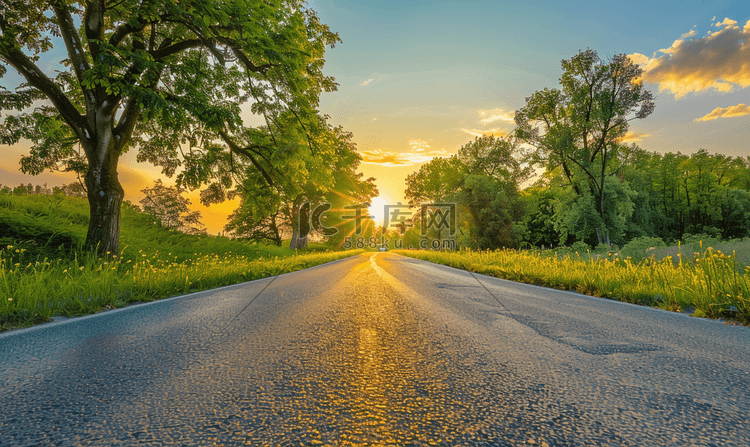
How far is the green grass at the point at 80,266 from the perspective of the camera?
13.8ft

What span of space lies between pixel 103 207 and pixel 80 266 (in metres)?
2.25

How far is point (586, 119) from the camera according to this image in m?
23.3

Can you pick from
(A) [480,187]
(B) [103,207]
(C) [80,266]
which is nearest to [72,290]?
(C) [80,266]

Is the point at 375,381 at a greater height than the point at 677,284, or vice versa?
the point at 677,284

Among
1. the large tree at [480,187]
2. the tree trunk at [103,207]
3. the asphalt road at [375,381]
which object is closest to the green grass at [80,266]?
the tree trunk at [103,207]

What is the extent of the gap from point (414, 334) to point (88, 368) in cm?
261

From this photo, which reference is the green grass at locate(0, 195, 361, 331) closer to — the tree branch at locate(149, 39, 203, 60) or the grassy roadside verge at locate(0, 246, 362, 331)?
the grassy roadside verge at locate(0, 246, 362, 331)

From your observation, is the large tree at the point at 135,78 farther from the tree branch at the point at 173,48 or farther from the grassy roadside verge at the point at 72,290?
the grassy roadside verge at the point at 72,290

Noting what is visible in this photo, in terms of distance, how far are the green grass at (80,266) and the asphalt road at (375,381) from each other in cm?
91

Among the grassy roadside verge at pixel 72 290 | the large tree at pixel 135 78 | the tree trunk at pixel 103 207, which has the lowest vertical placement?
the grassy roadside verge at pixel 72 290

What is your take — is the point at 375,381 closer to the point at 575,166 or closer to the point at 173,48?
the point at 173,48

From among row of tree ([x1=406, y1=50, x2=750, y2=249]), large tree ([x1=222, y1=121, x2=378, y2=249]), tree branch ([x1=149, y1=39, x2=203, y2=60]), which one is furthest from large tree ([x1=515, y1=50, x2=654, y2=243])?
tree branch ([x1=149, y1=39, x2=203, y2=60])

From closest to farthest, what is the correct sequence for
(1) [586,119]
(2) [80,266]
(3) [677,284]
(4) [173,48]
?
(3) [677,284]
(2) [80,266]
(4) [173,48]
(1) [586,119]

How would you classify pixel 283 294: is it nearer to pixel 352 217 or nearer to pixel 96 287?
pixel 96 287
